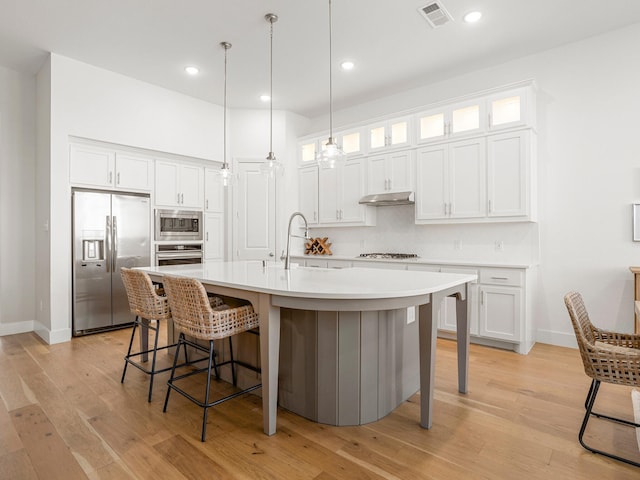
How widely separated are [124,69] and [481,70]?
4237 millimetres

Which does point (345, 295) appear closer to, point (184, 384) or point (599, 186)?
point (184, 384)

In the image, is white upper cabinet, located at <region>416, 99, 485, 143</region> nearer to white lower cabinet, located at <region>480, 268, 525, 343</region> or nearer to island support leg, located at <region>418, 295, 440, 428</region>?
white lower cabinet, located at <region>480, 268, 525, 343</region>

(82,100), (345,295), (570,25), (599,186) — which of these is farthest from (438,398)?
(82,100)

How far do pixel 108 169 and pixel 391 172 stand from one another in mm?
3476

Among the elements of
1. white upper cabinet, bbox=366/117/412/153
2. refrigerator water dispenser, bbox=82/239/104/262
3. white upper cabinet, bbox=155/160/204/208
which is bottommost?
refrigerator water dispenser, bbox=82/239/104/262

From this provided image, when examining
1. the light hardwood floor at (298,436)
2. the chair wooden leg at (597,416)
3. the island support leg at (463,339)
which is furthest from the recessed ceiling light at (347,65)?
the chair wooden leg at (597,416)

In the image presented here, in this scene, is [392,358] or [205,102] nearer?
[392,358]

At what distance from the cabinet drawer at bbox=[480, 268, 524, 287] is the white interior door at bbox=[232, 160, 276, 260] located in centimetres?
305

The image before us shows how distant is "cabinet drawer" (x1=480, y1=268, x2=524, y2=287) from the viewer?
11.7ft

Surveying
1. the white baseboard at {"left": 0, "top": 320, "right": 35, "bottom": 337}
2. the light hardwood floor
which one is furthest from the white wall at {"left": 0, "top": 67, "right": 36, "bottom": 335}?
the light hardwood floor

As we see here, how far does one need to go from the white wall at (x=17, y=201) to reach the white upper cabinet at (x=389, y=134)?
4.23 meters

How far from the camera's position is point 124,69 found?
174 inches

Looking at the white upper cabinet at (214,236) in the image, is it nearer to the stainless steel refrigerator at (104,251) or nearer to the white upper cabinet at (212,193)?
the white upper cabinet at (212,193)

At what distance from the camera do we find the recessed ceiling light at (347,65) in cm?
422
